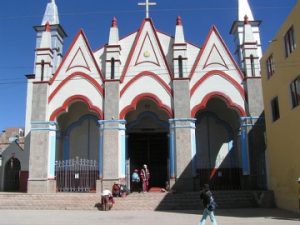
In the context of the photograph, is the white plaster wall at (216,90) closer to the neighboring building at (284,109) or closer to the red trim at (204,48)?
the red trim at (204,48)

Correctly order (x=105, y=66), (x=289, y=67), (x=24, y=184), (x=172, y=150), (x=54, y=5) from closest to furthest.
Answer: (x=289, y=67), (x=172, y=150), (x=105, y=66), (x=24, y=184), (x=54, y=5)

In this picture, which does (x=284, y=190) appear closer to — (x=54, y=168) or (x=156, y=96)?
(x=156, y=96)

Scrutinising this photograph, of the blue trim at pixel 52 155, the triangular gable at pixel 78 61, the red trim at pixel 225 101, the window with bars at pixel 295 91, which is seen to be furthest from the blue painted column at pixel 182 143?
the window with bars at pixel 295 91

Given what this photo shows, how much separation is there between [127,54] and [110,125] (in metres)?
5.17

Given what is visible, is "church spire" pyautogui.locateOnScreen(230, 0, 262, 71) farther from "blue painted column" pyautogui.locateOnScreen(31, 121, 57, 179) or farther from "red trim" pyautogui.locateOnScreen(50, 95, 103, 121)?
"blue painted column" pyautogui.locateOnScreen(31, 121, 57, 179)

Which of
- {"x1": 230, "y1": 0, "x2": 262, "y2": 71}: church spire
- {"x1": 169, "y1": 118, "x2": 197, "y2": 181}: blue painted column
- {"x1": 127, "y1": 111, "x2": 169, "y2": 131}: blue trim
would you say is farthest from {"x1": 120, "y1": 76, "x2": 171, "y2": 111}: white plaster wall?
{"x1": 230, "y1": 0, "x2": 262, "y2": 71}: church spire

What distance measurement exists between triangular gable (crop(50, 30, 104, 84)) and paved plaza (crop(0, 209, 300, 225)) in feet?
32.6

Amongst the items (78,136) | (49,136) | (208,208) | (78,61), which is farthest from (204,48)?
(208,208)

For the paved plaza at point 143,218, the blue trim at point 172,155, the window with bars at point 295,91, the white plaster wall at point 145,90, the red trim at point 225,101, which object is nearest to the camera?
the paved plaza at point 143,218

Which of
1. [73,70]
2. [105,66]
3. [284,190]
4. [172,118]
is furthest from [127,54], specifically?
[284,190]

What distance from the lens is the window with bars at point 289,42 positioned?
17.5 meters

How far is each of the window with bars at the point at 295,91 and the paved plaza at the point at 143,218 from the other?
15.2 feet

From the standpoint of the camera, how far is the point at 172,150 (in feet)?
78.8

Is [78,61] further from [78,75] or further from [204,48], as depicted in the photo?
[204,48]
